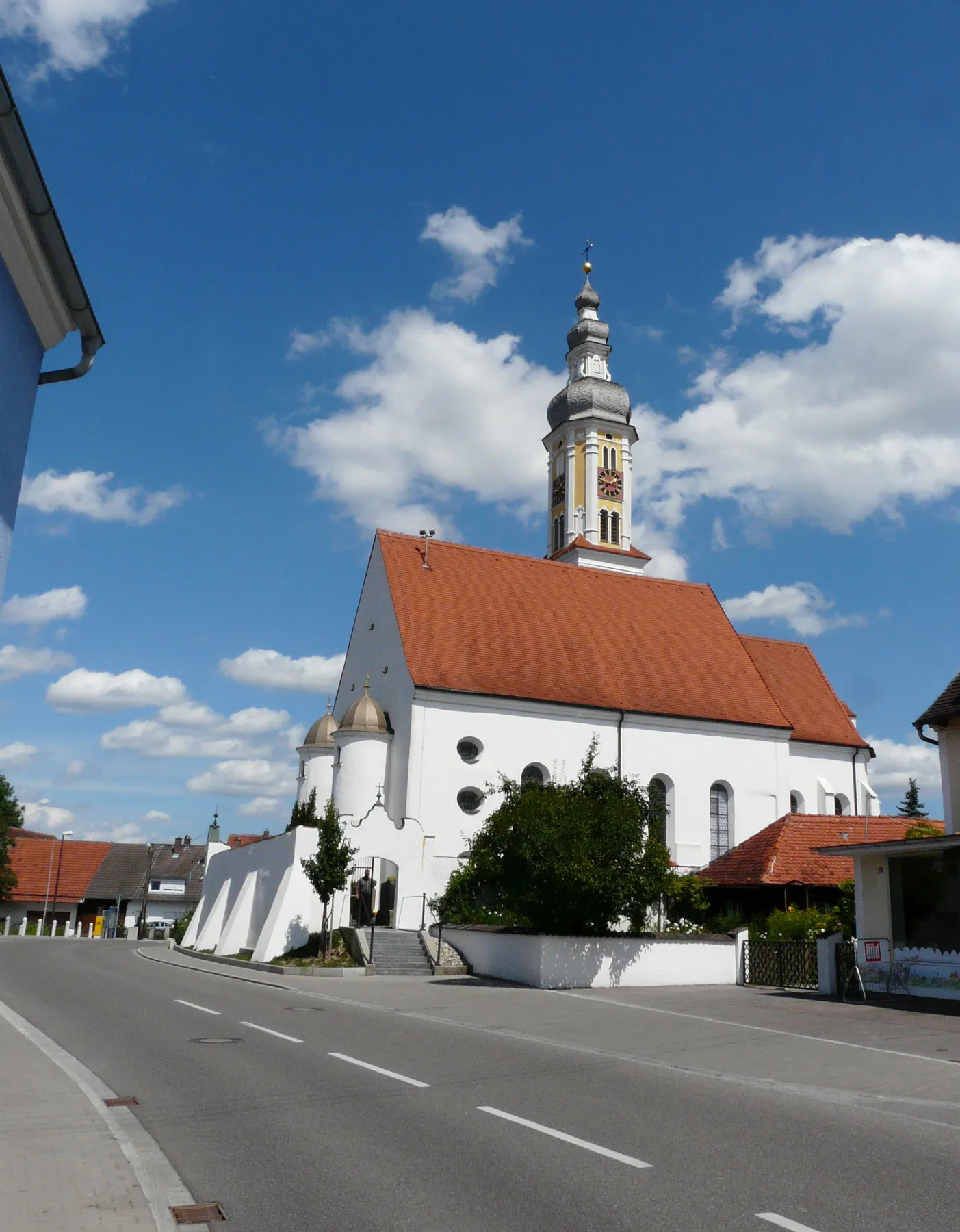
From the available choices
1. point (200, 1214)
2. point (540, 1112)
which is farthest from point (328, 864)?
point (200, 1214)

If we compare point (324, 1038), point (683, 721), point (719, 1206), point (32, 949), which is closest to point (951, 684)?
point (683, 721)

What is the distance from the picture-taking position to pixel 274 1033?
14.1 metres

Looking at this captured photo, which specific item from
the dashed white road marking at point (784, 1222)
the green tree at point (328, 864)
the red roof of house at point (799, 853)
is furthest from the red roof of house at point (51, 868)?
the dashed white road marking at point (784, 1222)

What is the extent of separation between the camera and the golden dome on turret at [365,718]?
34.5 m

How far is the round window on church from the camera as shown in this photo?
34219 millimetres

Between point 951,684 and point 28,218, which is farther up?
point 951,684

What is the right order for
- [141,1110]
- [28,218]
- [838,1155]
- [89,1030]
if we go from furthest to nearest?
[89,1030] → [141,1110] → [838,1155] → [28,218]

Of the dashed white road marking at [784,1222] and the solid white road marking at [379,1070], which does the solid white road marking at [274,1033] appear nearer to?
the solid white road marking at [379,1070]

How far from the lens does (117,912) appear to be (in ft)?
241

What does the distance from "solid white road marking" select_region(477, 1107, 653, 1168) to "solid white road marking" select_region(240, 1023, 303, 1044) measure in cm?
513

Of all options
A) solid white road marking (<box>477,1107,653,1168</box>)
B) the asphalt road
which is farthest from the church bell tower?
solid white road marking (<box>477,1107,653,1168</box>)

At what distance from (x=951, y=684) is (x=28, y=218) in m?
25.0

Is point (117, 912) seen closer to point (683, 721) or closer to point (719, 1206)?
point (683, 721)

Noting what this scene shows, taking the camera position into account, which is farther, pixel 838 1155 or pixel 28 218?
pixel 838 1155
